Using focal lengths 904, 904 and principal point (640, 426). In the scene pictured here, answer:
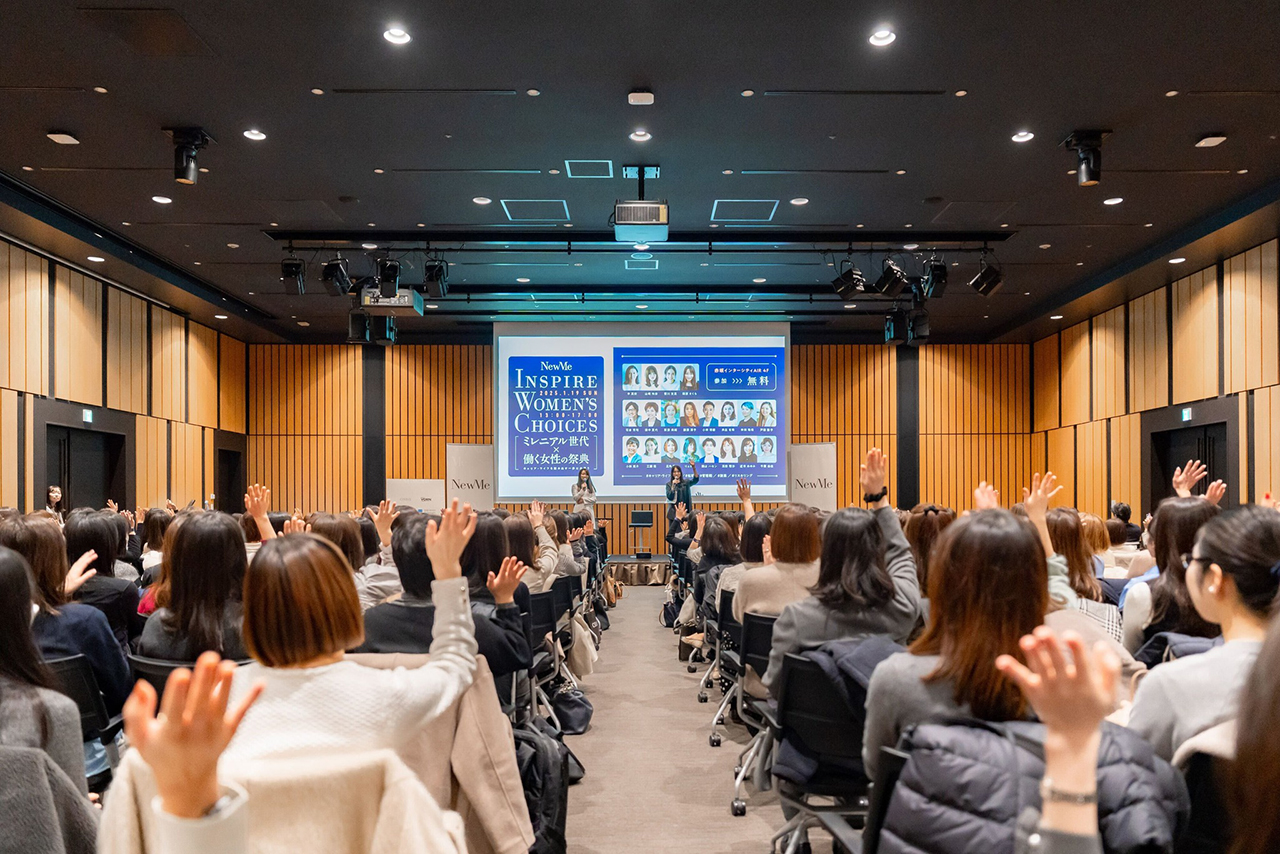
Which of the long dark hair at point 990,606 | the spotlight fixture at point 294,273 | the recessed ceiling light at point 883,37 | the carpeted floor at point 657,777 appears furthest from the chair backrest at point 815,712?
the spotlight fixture at point 294,273

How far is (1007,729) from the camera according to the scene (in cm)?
Result: 142

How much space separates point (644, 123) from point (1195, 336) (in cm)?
797

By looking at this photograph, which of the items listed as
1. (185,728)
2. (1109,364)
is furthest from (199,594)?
(1109,364)

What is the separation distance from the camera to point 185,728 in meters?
1.03

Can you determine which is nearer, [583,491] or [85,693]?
[85,693]

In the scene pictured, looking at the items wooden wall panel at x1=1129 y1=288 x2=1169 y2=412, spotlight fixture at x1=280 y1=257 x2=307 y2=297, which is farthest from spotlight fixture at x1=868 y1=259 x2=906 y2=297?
spotlight fixture at x1=280 y1=257 x2=307 y2=297

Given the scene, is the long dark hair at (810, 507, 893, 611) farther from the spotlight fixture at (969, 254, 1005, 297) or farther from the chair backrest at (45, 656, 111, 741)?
the spotlight fixture at (969, 254, 1005, 297)

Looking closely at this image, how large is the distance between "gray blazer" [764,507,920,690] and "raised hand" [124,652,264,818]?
91.9 inches

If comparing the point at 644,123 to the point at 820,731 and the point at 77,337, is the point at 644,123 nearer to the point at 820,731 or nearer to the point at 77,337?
the point at 820,731

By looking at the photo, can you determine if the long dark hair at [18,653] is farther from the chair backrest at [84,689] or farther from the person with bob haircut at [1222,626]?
the person with bob haircut at [1222,626]

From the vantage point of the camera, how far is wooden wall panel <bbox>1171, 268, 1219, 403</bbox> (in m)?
10.9

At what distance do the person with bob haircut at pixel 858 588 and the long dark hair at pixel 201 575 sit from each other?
1865 millimetres

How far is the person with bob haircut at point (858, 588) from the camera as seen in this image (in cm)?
314

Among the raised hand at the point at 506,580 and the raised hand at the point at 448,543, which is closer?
the raised hand at the point at 448,543
